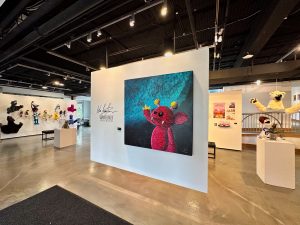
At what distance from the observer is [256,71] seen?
4867mm

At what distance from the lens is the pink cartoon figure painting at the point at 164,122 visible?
3084mm

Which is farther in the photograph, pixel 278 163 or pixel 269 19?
pixel 278 163

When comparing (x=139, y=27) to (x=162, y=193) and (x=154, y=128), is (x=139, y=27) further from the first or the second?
(x=162, y=193)

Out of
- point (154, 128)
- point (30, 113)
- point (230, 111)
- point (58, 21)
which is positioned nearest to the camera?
point (58, 21)

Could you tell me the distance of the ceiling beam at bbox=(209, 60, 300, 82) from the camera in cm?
448

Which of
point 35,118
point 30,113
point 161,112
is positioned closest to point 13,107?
point 30,113

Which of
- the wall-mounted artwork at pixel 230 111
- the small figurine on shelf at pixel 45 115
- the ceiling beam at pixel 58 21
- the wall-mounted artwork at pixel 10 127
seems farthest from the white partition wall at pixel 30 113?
the wall-mounted artwork at pixel 230 111

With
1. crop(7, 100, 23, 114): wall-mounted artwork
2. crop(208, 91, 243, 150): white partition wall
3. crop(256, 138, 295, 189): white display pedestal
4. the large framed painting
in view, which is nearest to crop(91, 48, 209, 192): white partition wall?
the large framed painting

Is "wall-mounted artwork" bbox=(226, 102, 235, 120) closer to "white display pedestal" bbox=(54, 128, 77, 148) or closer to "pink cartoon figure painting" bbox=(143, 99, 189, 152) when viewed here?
"pink cartoon figure painting" bbox=(143, 99, 189, 152)

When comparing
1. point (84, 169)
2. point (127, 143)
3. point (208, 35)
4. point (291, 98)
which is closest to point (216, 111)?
point (208, 35)

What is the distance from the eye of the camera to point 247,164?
4445mm

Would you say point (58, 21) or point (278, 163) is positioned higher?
point (58, 21)

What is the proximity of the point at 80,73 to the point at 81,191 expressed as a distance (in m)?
5.23

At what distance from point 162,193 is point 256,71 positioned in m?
5.04
